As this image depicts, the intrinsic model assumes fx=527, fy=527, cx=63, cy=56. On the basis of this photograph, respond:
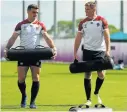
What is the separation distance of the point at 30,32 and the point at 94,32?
1214 mm

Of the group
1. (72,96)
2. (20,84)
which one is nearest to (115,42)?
(72,96)

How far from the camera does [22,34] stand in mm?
8609

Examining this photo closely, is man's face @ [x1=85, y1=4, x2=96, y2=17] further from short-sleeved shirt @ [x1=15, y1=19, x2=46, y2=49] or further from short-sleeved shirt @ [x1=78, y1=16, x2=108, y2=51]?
short-sleeved shirt @ [x1=15, y1=19, x2=46, y2=49]

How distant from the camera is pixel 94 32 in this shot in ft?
25.7

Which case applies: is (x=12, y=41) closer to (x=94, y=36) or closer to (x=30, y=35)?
(x=30, y=35)

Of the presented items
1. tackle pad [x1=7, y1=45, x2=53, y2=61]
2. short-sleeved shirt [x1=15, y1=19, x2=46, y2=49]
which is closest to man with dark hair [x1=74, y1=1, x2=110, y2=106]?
tackle pad [x1=7, y1=45, x2=53, y2=61]

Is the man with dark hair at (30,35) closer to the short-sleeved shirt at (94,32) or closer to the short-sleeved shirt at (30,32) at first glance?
the short-sleeved shirt at (30,32)

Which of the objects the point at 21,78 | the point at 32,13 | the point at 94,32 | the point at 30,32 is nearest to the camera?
the point at 94,32

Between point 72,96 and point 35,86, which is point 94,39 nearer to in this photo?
point 35,86

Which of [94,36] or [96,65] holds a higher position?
[94,36]

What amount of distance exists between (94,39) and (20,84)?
1.73 metres

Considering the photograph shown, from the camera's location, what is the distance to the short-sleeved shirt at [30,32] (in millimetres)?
8500

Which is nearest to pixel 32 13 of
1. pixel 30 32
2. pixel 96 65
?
pixel 30 32

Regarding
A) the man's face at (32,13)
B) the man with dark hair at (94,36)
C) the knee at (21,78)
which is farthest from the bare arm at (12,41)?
the man with dark hair at (94,36)
